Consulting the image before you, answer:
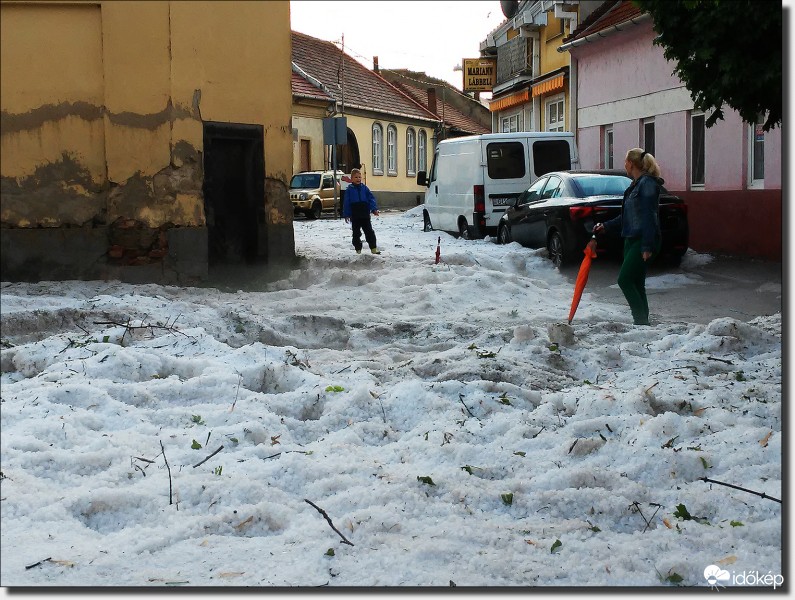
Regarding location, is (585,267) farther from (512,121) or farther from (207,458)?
(512,121)

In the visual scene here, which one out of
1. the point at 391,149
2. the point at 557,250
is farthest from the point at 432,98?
the point at 557,250

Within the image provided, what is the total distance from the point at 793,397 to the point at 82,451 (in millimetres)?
2948

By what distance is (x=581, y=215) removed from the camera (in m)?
14.0

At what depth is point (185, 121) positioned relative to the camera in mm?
7023

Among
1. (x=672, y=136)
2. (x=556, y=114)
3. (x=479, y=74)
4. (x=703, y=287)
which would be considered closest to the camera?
(x=703, y=287)

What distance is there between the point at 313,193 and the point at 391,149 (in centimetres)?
1244

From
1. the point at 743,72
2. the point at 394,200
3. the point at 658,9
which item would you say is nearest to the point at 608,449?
the point at 743,72

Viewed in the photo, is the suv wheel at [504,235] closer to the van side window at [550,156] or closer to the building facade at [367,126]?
the van side window at [550,156]

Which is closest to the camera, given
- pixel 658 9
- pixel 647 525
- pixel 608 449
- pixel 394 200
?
pixel 647 525

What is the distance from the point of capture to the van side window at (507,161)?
19.2 m

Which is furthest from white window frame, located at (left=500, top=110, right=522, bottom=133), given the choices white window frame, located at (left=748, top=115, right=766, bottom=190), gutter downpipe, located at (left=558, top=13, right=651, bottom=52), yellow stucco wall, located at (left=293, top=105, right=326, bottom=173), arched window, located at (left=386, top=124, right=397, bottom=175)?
white window frame, located at (left=748, top=115, right=766, bottom=190)

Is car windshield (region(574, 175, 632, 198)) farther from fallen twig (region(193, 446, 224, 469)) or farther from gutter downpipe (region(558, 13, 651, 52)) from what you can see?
fallen twig (region(193, 446, 224, 469))

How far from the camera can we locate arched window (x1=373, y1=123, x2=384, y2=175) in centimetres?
4538

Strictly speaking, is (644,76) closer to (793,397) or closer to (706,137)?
(706,137)
